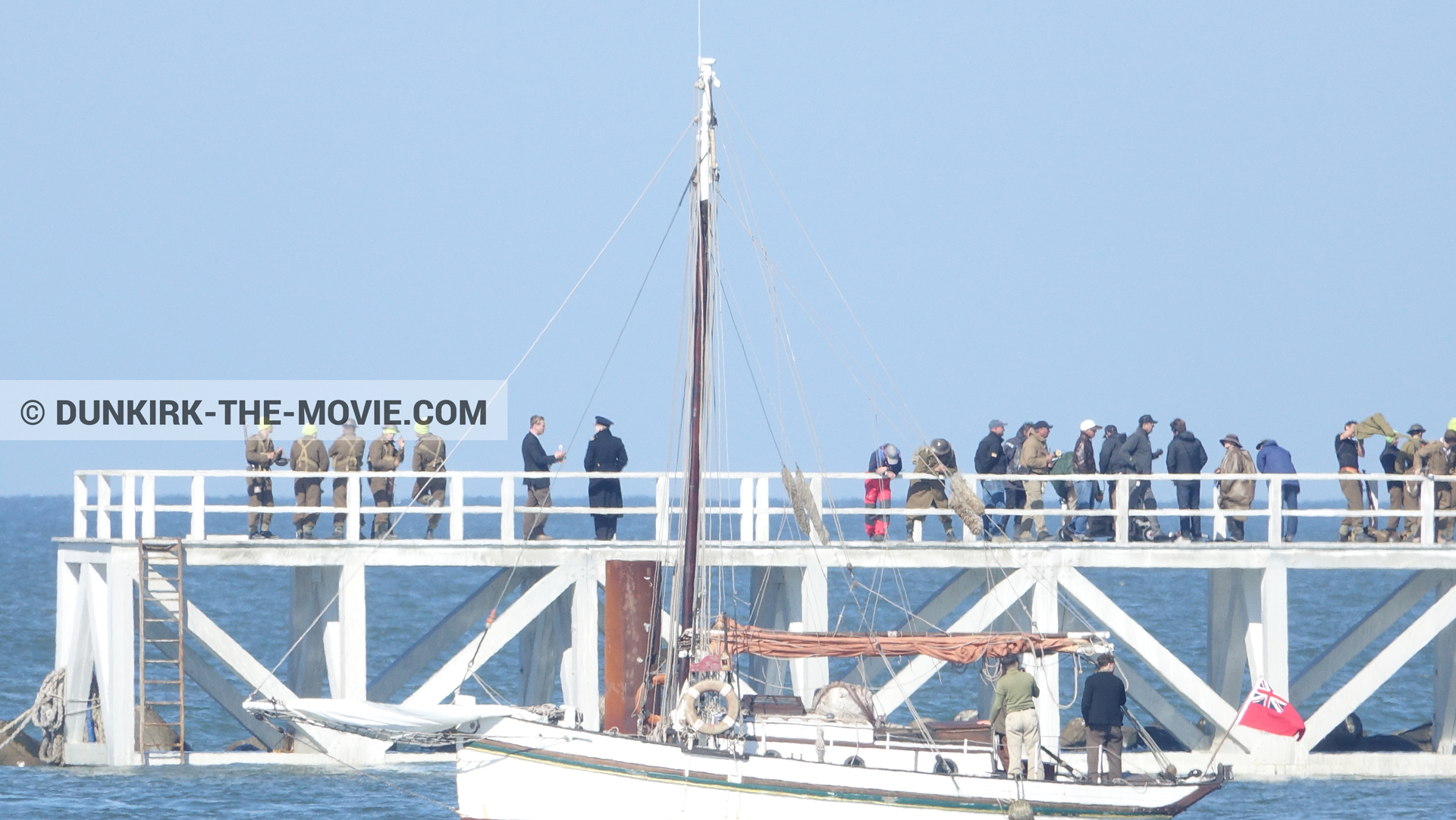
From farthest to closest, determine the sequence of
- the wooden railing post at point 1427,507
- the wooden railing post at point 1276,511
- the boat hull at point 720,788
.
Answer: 1. the wooden railing post at point 1427,507
2. the wooden railing post at point 1276,511
3. the boat hull at point 720,788

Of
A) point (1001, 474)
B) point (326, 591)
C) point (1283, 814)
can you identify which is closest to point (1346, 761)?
point (1283, 814)

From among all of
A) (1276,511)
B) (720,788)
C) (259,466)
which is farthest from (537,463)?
(1276,511)

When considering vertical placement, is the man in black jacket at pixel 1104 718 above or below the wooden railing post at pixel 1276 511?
below

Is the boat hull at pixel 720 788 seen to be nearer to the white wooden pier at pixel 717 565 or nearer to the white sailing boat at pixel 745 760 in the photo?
the white sailing boat at pixel 745 760

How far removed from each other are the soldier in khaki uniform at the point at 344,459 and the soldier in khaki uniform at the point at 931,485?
7310 millimetres

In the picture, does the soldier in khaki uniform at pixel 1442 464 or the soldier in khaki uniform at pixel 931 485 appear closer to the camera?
the soldier in khaki uniform at pixel 931 485

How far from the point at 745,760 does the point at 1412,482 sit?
11.6 metres

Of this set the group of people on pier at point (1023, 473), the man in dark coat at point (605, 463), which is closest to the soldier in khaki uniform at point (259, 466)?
the group of people on pier at point (1023, 473)

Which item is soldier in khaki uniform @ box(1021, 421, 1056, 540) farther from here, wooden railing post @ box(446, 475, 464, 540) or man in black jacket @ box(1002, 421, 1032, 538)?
wooden railing post @ box(446, 475, 464, 540)

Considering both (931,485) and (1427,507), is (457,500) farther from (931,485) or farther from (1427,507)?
(1427,507)

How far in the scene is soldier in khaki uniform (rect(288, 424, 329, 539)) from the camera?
2648 centimetres

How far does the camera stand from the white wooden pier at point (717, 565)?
25.8 metres

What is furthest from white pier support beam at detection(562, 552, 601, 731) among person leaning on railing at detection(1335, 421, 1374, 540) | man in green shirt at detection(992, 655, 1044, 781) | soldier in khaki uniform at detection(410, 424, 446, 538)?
person leaning on railing at detection(1335, 421, 1374, 540)

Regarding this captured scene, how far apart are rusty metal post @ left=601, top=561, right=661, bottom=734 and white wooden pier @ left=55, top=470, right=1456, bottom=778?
4.83 ft
